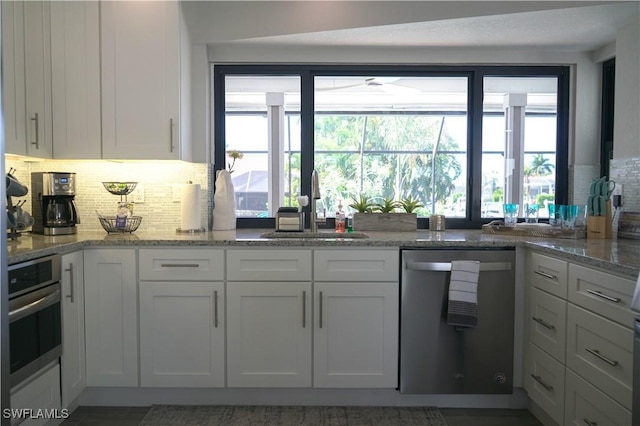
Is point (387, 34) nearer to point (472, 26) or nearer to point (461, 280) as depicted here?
point (472, 26)

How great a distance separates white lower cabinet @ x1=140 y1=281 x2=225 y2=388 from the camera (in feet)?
8.29

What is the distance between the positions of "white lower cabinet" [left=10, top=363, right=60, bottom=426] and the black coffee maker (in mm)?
876

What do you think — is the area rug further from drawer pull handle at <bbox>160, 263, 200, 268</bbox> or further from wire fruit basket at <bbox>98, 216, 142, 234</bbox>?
wire fruit basket at <bbox>98, 216, 142, 234</bbox>

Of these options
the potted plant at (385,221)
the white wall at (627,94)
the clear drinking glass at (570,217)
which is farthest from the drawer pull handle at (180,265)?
the white wall at (627,94)

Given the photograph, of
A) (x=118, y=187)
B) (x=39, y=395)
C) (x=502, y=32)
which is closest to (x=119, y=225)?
(x=118, y=187)

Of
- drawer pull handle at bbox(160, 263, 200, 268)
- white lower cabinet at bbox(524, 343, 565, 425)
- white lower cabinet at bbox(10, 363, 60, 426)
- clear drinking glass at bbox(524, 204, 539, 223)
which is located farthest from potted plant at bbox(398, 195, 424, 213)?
white lower cabinet at bbox(10, 363, 60, 426)

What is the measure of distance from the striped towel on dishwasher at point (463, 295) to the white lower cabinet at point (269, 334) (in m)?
0.76

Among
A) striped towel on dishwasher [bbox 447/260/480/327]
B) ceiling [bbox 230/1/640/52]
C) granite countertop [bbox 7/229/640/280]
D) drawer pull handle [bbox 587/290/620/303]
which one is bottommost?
striped towel on dishwasher [bbox 447/260/480/327]

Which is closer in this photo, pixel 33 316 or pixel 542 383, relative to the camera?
pixel 33 316

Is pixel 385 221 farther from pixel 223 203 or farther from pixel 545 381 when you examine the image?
pixel 545 381

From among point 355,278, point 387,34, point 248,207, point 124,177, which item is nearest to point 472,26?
point 387,34

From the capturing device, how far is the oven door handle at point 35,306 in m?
1.91

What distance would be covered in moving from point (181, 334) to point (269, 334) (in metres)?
0.47

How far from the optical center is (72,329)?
2.40 metres
